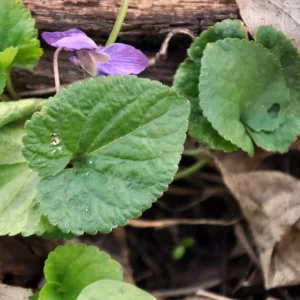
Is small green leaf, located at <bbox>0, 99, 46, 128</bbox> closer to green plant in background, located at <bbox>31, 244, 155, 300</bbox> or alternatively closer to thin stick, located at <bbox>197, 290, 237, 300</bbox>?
green plant in background, located at <bbox>31, 244, 155, 300</bbox>

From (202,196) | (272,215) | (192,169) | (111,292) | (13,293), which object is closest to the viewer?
(111,292)

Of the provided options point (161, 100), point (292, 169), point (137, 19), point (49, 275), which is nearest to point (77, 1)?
point (137, 19)

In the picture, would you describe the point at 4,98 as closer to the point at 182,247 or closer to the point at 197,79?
the point at 197,79

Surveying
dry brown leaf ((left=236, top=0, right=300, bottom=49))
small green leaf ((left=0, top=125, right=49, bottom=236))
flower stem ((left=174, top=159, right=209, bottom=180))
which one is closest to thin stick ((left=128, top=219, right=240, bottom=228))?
flower stem ((left=174, top=159, right=209, bottom=180))

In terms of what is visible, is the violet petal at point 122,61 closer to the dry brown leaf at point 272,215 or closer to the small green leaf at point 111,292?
the dry brown leaf at point 272,215

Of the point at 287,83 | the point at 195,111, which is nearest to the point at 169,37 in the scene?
the point at 195,111

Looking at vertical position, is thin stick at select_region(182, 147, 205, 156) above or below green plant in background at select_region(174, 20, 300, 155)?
below

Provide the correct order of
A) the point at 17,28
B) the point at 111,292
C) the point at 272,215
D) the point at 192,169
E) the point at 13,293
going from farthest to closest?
the point at 192,169
the point at 272,215
the point at 13,293
the point at 17,28
the point at 111,292
